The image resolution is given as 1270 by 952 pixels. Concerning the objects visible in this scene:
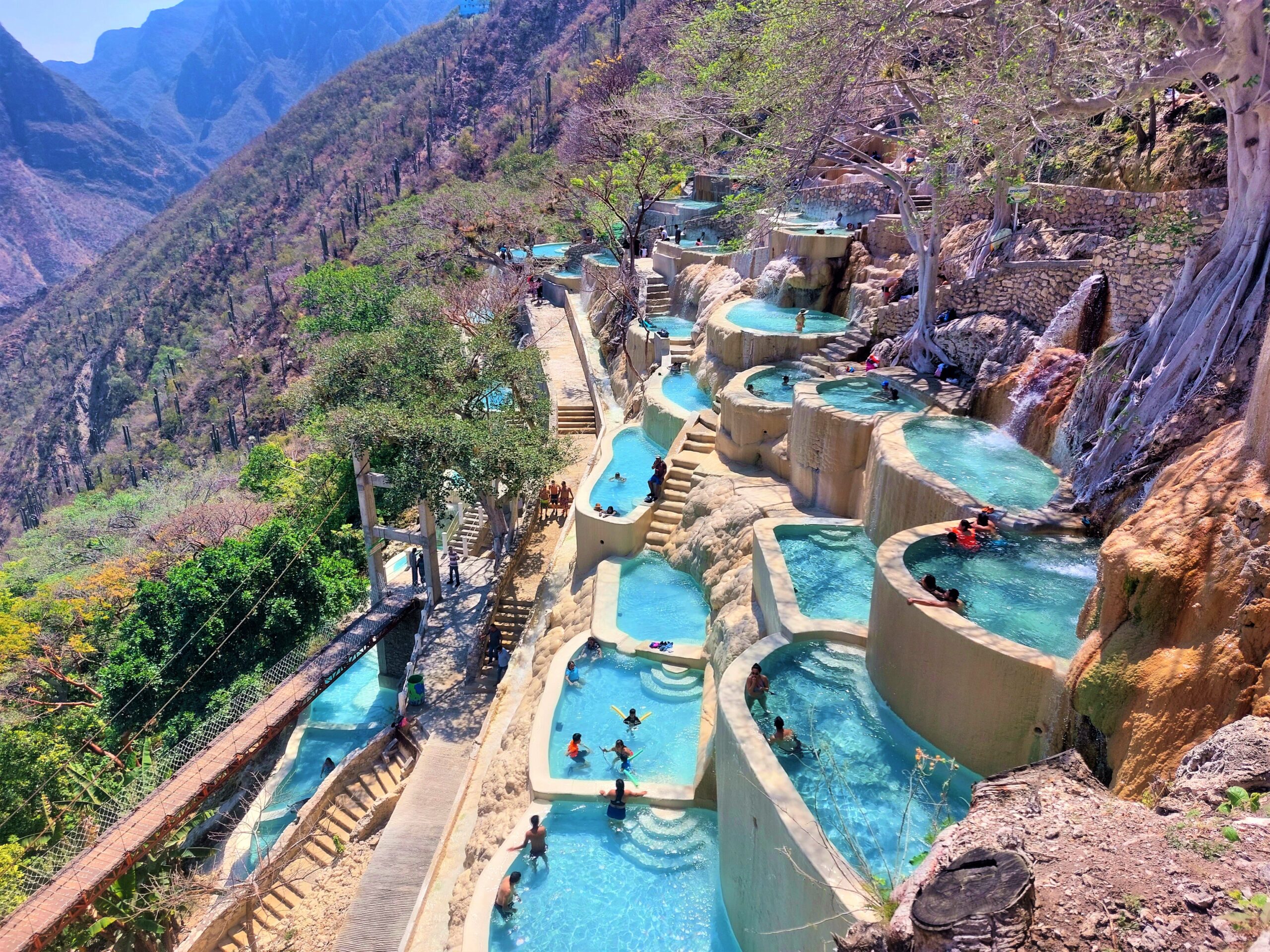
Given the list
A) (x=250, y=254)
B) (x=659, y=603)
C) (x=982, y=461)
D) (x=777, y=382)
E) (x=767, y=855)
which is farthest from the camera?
(x=250, y=254)

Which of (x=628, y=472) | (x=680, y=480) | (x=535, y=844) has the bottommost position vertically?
(x=535, y=844)

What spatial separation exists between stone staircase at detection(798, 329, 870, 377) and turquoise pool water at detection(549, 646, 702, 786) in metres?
8.87

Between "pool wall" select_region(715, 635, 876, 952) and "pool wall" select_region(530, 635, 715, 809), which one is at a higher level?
"pool wall" select_region(715, 635, 876, 952)

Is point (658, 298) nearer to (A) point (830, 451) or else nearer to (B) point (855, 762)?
(A) point (830, 451)

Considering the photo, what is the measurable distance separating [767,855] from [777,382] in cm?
1226

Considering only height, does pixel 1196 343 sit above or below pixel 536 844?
above

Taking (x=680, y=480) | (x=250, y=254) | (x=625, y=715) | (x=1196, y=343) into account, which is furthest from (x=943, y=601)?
(x=250, y=254)

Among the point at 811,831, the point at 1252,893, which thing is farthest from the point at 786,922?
Result: the point at 1252,893

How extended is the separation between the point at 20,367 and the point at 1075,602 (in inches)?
4901

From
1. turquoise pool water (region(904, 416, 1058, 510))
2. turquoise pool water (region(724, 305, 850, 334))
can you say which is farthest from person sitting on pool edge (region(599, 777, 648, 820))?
turquoise pool water (region(724, 305, 850, 334))

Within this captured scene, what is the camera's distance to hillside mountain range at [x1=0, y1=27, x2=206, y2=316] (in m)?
148

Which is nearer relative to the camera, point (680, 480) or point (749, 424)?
point (749, 424)

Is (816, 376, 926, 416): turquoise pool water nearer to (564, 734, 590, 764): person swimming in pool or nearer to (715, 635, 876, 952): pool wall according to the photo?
(715, 635, 876, 952): pool wall

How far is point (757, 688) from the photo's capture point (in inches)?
365
